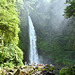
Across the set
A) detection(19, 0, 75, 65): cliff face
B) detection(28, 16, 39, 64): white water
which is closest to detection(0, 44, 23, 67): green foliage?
detection(19, 0, 75, 65): cliff face

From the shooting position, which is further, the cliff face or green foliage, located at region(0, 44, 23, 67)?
the cliff face

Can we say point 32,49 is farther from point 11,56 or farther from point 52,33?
point 11,56

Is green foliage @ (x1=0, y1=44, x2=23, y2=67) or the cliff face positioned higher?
the cliff face

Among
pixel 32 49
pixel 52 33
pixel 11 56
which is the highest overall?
pixel 52 33

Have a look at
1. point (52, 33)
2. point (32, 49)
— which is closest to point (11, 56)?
point (32, 49)

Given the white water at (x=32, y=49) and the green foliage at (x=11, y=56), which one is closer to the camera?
the green foliage at (x=11, y=56)

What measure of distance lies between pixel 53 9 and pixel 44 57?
11287 millimetres

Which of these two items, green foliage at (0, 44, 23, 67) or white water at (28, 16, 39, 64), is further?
white water at (28, 16, 39, 64)

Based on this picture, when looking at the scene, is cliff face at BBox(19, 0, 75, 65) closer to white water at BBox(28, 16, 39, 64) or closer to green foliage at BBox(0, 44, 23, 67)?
white water at BBox(28, 16, 39, 64)

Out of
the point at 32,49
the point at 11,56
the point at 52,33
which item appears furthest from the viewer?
the point at 52,33

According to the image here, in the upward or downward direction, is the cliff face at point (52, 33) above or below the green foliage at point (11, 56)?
above

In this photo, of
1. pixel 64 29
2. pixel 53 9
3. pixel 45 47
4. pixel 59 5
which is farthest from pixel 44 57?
pixel 59 5

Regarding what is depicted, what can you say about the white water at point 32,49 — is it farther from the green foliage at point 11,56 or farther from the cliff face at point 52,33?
the green foliage at point 11,56

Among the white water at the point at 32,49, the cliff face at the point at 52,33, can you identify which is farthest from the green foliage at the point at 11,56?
the white water at the point at 32,49
